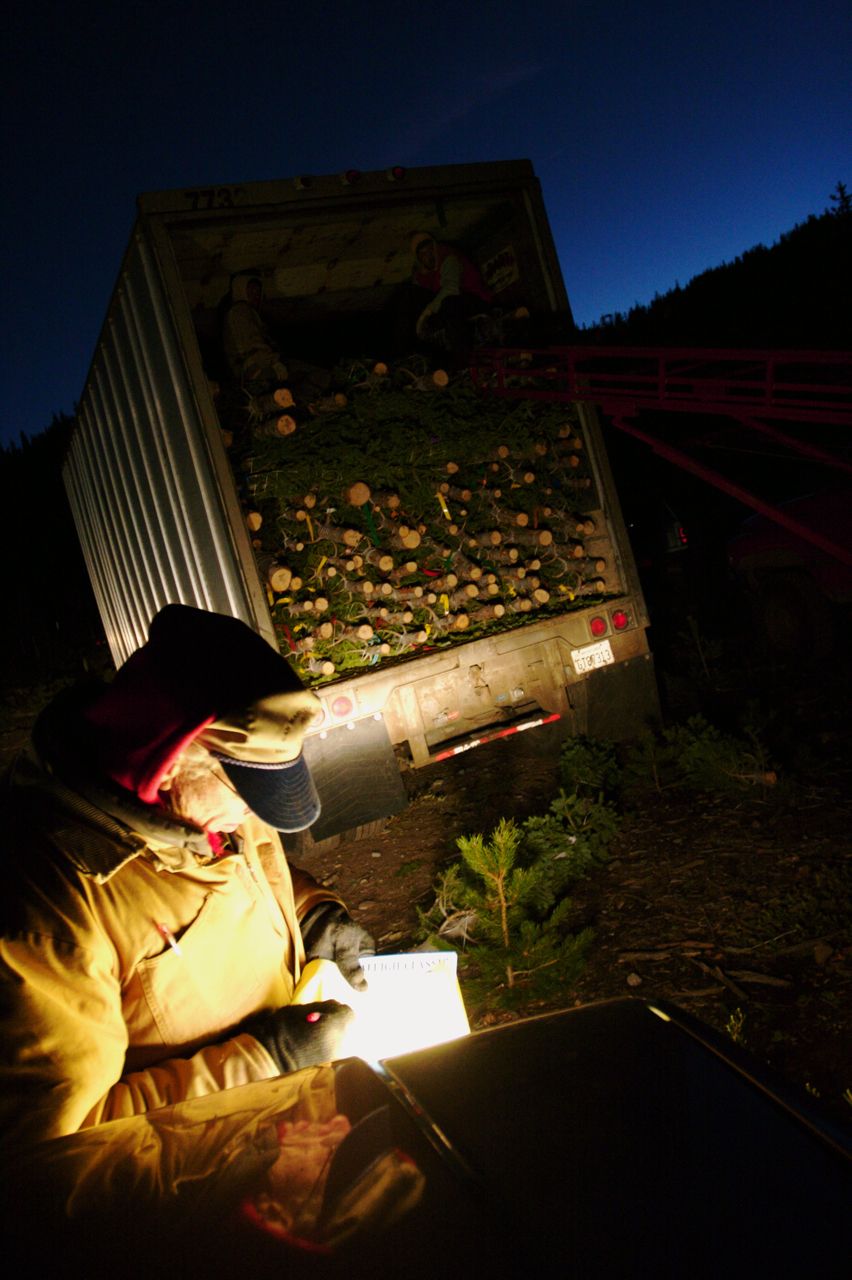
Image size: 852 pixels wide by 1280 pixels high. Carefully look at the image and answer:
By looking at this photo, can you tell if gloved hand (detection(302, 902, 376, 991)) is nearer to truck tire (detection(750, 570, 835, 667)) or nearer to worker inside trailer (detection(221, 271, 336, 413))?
worker inside trailer (detection(221, 271, 336, 413))

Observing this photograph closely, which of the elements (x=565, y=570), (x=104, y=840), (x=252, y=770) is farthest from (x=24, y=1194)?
(x=565, y=570)

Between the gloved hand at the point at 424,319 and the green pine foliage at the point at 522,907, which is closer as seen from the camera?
the green pine foliage at the point at 522,907

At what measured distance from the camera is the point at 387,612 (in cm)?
445

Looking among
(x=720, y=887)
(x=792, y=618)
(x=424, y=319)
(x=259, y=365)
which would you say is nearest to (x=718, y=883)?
(x=720, y=887)

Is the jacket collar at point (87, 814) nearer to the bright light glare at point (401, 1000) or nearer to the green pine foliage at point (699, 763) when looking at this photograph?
the bright light glare at point (401, 1000)

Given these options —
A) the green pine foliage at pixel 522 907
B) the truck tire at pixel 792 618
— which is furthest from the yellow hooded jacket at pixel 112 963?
the truck tire at pixel 792 618

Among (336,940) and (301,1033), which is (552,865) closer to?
(336,940)

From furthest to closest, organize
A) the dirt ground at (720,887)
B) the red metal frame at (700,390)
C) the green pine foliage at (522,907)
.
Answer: the red metal frame at (700,390)
the green pine foliage at (522,907)
the dirt ground at (720,887)

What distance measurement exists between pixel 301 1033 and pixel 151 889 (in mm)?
472

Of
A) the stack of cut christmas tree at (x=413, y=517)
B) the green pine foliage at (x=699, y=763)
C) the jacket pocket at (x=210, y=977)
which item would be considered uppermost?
the stack of cut christmas tree at (x=413, y=517)

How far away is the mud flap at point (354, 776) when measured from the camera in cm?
405

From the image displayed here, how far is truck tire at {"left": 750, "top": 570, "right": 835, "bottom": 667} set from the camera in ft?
20.1

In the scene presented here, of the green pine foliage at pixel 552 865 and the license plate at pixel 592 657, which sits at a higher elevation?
the license plate at pixel 592 657

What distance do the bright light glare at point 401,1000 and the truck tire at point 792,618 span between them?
18.1 feet
